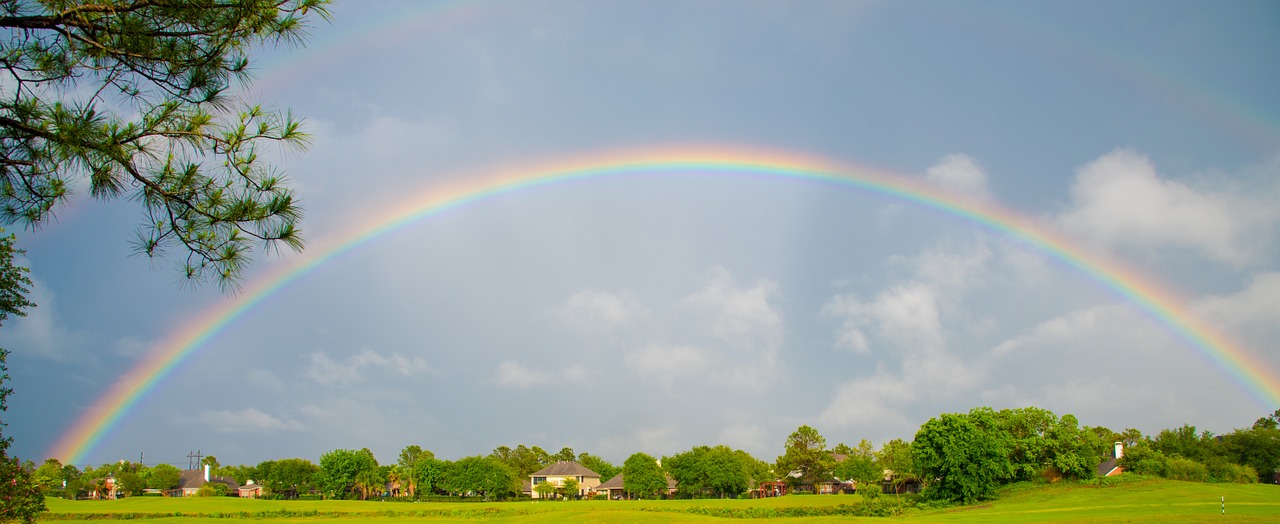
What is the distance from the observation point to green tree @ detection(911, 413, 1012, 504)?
60.2m

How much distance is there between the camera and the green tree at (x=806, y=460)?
114500mm

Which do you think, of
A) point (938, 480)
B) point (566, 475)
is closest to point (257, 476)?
point (566, 475)

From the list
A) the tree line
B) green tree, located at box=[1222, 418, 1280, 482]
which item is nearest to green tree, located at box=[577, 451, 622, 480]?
the tree line

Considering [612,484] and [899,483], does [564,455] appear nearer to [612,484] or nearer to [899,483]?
[612,484]

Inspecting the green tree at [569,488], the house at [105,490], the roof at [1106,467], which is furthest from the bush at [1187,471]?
the house at [105,490]

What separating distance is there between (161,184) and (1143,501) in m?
55.0

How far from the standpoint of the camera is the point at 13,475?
47.4 ft

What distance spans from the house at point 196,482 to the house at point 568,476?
5220 centimetres

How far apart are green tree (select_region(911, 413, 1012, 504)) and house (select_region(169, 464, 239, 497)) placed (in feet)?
362

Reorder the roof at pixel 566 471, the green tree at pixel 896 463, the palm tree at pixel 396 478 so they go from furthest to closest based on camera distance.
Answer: the palm tree at pixel 396 478 < the roof at pixel 566 471 < the green tree at pixel 896 463

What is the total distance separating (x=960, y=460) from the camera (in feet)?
198

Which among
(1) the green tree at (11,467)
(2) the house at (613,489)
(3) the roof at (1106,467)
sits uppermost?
(1) the green tree at (11,467)

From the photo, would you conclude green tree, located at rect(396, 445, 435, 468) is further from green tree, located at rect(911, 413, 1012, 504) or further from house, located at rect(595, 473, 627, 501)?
green tree, located at rect(911, 413, 1012, 504)

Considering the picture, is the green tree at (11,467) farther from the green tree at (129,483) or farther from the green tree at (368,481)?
the green tree at (129,483)
